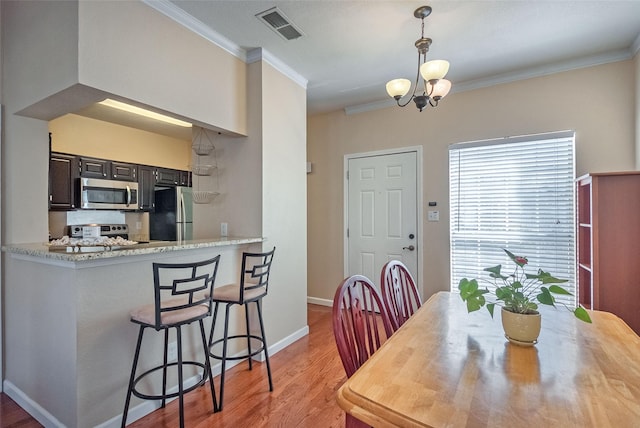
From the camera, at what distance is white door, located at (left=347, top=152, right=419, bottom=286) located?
3830 mm

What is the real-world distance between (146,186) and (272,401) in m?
3.57

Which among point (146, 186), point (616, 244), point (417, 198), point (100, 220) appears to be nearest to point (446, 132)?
point (417, 198)

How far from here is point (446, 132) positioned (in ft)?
11.9

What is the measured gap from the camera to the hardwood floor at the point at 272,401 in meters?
1.95

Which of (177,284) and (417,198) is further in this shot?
(417,198)

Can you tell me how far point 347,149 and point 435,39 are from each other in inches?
72.3

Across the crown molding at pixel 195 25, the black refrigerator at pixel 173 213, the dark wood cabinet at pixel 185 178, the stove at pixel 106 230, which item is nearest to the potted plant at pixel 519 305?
the crown molding at pixel 195 25

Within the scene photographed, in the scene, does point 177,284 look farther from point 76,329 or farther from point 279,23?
point 279,23

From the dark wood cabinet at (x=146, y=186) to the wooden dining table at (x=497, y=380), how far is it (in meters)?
4.22

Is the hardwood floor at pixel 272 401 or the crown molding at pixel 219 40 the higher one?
the crown molding at pixel 219 40

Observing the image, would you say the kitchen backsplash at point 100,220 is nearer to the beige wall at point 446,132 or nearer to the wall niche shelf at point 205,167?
the wall niche shelf at point 205,167

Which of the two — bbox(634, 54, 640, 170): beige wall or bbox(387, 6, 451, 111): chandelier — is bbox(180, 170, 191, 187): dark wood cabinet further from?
bbox(634, 54, 640, 170): beige wall

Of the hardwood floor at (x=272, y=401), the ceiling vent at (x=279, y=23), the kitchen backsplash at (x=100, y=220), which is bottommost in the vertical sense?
the hardwood floor at (x=272, y=401)

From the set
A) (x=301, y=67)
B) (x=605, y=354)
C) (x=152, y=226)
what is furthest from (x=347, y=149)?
(x=605, y=354)
